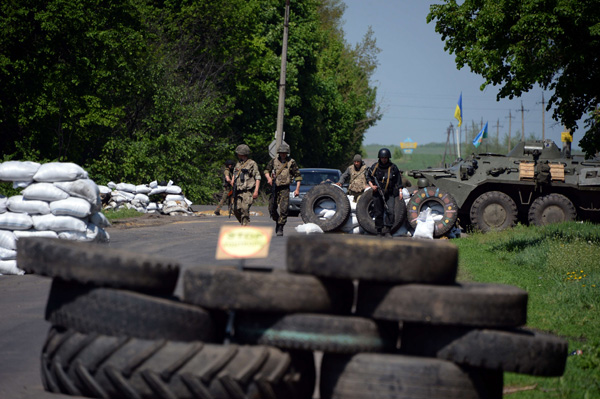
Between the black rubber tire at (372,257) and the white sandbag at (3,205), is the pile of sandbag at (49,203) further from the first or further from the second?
the black rubber tire at (372,257)

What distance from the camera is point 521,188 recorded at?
23141 millimetres

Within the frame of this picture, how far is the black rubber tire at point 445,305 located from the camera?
4.77 metres

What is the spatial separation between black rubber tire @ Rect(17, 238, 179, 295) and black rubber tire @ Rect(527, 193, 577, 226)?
62.0 ft

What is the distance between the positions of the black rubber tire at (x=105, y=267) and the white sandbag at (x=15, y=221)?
7.38m

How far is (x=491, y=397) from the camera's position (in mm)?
4902

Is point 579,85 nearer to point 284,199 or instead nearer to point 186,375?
point 284,199

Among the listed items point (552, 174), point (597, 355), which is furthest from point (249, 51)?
point (597, 355)

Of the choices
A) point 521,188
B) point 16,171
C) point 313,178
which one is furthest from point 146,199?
point 16,171

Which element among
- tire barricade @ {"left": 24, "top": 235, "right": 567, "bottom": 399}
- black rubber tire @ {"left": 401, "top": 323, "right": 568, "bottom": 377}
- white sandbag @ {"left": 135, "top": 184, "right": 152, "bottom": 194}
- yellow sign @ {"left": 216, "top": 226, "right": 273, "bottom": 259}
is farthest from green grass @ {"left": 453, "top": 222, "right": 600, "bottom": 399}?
white sandbag @ {"left": 135, "top": 184, "right": 152, "bottom": 194}

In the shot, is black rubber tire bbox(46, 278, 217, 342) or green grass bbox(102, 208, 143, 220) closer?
black rubber tire bbox(46, 278, 217, 342)

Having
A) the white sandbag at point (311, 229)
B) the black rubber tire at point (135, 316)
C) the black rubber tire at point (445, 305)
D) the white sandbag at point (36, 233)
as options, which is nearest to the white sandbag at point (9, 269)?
the white sandbag at point (36, 233)

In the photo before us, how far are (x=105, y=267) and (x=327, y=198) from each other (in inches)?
586

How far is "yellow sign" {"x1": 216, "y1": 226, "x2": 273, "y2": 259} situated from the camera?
5344 millimetres

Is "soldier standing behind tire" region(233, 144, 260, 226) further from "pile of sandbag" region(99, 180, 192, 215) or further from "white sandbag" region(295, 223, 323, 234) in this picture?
"pile of sandbag" region(99, 180, 192, 215)
